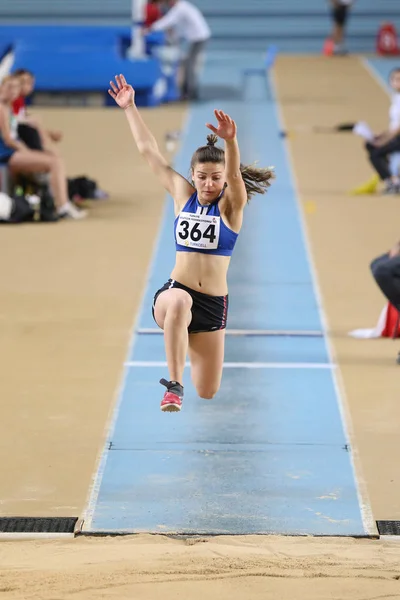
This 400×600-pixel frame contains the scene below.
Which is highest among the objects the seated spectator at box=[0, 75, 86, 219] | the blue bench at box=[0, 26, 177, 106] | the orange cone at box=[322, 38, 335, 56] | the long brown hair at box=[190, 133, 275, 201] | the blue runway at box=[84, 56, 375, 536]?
the long brown hair at box=[190, 133, 275, 201]

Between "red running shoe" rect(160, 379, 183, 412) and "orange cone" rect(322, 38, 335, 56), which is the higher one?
"red running shoe" rect(160, 379, 183, 412)

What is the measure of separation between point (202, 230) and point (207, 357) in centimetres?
76

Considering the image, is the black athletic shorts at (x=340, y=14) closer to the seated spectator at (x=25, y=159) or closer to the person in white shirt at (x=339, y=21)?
the person in white shirt at (x=339, y=21)

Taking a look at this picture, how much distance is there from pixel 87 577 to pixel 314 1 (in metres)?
29.9

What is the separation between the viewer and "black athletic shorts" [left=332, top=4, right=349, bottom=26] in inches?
1177

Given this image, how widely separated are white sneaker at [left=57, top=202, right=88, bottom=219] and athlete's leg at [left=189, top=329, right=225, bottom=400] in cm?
697

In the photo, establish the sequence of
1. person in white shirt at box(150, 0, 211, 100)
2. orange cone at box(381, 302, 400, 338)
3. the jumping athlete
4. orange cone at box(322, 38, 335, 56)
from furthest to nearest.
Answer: orange cone at box(322, 38, 335, 56) < person in white shirt at box(150, 0, 211, 100) < orange cone at box(381, 302, 400, 338) < the jumping athlete

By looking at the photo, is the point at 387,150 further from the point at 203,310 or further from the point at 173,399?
the point at 173,399

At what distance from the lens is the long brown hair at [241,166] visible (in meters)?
5.86

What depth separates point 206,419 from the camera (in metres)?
6.97

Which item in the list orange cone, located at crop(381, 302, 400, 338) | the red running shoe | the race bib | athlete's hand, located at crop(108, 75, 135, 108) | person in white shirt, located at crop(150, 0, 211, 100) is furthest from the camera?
person in white shirt, located at crop(150, 0, 211, 100)

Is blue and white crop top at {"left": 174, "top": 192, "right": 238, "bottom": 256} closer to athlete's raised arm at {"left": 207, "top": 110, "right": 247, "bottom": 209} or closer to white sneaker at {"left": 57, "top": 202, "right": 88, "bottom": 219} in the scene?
athlete's raised arm at {"left": 207, "top": 110, "right": 247, "bottom": 209}

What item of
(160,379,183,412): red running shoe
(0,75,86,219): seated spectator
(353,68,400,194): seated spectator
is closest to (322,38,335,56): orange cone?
(353,68,400,194): seated spectator

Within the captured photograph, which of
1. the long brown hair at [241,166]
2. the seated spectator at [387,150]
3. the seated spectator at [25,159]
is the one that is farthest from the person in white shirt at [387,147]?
the long brown hair at [241,166]
